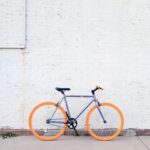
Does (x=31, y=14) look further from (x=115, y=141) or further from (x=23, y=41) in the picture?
(x=115, y=141)

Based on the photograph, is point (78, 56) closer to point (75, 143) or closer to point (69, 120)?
point (69, 120)

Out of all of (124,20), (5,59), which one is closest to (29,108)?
(5,59)

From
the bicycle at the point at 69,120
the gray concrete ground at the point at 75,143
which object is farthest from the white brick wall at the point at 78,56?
the gray concrete ground at the point at 75,143

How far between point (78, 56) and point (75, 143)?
1.73 metres

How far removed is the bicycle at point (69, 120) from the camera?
23.0 ft

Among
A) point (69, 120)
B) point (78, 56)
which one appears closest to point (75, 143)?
point (69, 120)

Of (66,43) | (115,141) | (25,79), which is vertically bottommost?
(115,141)

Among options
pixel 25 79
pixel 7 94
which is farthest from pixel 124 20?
pixel 7 94

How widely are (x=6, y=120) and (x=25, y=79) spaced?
0.93 meters

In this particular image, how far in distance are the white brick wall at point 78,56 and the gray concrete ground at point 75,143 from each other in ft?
1.90

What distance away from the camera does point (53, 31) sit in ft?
23.7

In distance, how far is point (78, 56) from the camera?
726 centimetres

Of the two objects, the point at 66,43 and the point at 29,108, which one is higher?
the point at 66,43

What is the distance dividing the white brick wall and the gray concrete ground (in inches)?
22.8
